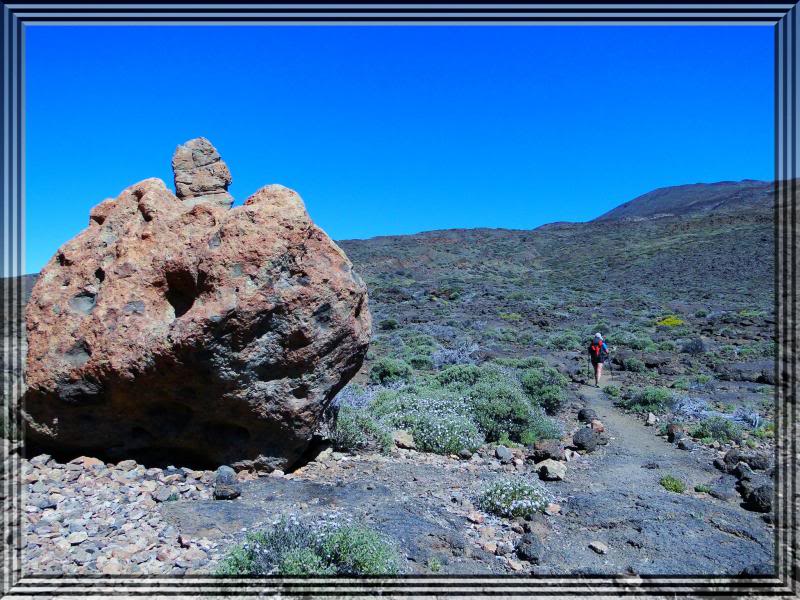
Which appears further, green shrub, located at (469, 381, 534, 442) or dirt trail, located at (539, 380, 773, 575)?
green shrub, located at (469, 381, 534, 442)

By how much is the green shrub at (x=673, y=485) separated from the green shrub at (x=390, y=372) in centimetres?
684

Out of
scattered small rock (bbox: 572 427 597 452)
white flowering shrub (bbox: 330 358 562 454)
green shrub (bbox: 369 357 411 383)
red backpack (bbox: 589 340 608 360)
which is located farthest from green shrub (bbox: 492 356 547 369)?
scattered small rock (bbox: 572 427 597 452)

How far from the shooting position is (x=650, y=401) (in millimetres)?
11016

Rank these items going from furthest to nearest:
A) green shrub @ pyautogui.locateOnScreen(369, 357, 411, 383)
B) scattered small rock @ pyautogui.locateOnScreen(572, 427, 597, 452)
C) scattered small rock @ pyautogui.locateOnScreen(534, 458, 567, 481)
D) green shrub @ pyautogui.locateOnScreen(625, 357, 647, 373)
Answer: green shrub @ pyautogui.locateOnScreen(625, 357, 647, 373), green shrub @ pyautogui.locateOnScreen(369, 357, 411, 383), scattered small rock @ pyautogui.locateOnScreen(572, 427, 597, 452), scattered small rock @ pyautogui.locateOnScreen(534, 458, 567, 481)

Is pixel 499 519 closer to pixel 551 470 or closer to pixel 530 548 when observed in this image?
pixel 530 548

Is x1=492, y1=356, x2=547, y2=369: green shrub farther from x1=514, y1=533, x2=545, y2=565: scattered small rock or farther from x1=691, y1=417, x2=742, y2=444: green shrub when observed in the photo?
x1=514, y1=533, x2=545, y2=565: scattered small rock

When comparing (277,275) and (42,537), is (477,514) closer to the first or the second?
(277,275)

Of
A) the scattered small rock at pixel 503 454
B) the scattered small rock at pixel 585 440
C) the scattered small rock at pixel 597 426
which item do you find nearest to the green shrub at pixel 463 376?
the scattered small rock at pixel 597 426

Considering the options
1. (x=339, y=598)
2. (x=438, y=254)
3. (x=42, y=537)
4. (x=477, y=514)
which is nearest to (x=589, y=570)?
(x=477, y=514)

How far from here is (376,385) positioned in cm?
1273

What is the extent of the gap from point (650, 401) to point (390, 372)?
5864mm

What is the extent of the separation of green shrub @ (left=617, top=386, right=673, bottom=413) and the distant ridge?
68854 millimetres

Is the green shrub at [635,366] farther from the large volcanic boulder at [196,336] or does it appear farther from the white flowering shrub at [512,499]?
the large volcanic boulder at [196,336]

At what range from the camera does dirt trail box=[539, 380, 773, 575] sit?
4738 millimetres
